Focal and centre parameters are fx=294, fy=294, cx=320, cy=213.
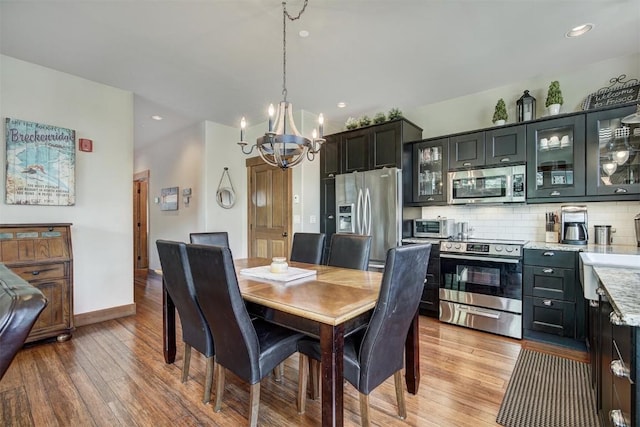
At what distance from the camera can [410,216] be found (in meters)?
3.89

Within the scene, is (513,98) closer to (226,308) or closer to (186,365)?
(226,308)

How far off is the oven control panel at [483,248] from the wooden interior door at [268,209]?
216 cm

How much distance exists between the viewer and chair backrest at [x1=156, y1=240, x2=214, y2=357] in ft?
5.79

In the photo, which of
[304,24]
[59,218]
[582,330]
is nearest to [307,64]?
[304,24]

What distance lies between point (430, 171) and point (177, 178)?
4.29 meters

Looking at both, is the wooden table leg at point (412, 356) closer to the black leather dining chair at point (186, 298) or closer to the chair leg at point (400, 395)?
the chair leg at point (400, 395)

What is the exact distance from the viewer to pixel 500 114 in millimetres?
3309

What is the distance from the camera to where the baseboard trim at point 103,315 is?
3.22 metres

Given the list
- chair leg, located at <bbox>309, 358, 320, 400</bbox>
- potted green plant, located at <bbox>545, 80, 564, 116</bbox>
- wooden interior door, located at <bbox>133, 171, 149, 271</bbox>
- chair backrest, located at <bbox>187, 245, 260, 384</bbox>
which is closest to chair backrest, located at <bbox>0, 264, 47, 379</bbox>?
chair backrest, located at <bbox>187, 245, 260, 384</bbox>

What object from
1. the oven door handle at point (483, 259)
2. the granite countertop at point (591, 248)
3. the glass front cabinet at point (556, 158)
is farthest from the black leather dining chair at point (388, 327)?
the glass front cabinet at point (556, 158)

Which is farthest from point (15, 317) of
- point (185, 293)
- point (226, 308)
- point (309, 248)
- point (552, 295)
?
point (552, 295)

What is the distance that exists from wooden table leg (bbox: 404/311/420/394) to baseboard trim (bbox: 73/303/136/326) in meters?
3.32

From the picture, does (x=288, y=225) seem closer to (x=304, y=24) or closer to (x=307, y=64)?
(x=307, y=64)

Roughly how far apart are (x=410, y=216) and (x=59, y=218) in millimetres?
4025
